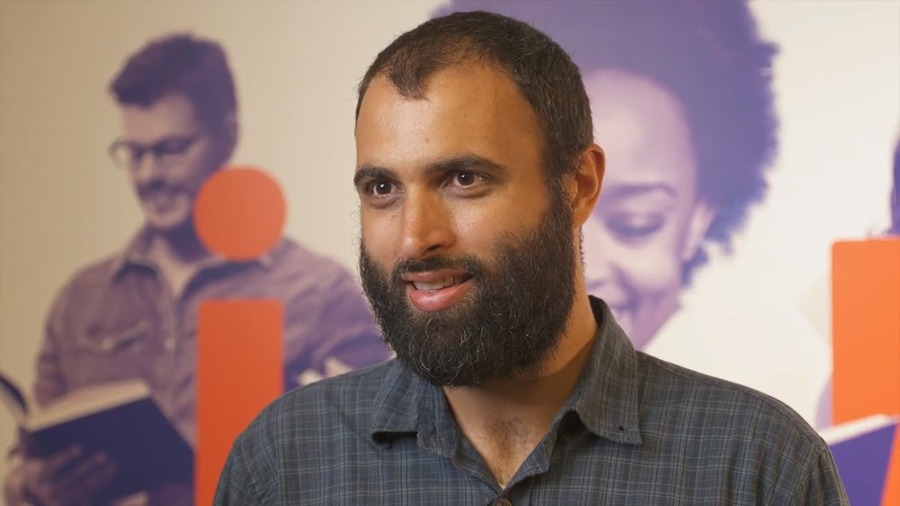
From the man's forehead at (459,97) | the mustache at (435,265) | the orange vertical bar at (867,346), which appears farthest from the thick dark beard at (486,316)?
the orange vertical bar at (867,346)

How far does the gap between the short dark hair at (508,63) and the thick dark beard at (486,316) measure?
79mm

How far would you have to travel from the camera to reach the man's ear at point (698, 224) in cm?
221

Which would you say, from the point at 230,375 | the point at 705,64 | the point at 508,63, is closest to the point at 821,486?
the point at 508,63

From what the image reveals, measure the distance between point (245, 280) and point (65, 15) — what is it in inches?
24.6

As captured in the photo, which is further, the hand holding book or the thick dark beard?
the hand holding book

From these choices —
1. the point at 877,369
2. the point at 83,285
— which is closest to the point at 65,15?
the point at 83,285

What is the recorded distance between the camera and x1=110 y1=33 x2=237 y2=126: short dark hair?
2.31 metres

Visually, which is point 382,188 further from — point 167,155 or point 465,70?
point 167,155

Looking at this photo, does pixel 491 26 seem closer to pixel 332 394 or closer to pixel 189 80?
pixel 332 394

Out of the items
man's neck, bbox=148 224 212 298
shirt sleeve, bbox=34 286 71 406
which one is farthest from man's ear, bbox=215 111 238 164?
shirt sleeve, bbox=34 286 71 406

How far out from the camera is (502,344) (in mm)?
1382

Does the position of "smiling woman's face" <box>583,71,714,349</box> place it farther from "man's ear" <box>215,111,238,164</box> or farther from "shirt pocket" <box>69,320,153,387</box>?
"shirt pocket" <box>69,320,153,387</box>

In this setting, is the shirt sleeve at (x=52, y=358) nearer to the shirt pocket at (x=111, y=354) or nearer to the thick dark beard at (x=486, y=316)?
the shirt pocket at (x=111, y=354)

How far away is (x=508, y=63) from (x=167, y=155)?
3.62 feet
